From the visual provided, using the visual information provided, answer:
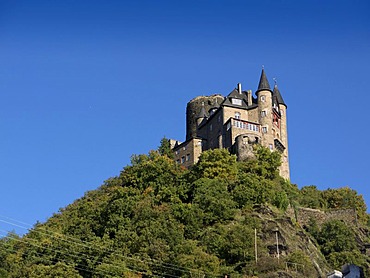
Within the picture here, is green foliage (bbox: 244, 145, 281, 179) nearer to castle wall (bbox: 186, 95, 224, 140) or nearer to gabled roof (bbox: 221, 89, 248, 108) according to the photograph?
gabled roof (bbox: 221, 89, 248, 108)

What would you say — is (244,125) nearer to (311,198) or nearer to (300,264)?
(311,198)

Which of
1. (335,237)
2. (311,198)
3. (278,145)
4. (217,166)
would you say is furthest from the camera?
(278,145)

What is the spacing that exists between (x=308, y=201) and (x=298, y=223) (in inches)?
322

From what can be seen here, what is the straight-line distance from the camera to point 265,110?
86062 mm

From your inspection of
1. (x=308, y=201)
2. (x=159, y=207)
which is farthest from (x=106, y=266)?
(x=308, y=201)

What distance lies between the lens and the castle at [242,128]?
8225cm

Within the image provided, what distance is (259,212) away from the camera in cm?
6888

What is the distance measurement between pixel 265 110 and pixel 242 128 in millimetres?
4889

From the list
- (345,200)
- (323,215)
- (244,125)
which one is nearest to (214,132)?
(244,125)

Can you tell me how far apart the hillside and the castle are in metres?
3.26

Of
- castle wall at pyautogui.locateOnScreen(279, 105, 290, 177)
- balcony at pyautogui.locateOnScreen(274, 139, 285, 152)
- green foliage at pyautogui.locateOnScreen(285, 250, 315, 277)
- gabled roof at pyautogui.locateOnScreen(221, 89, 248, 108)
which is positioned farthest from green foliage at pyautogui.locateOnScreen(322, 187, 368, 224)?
green foliage at pyautogui.locateOnScreen(285, 250, 315, 277)

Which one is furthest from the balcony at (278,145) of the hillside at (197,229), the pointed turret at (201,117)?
A: the pointed turret at (201,117)

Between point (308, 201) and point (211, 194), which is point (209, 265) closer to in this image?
point (211, 194)

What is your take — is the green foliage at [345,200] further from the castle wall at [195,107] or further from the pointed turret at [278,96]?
the castle wall at [195,107]
